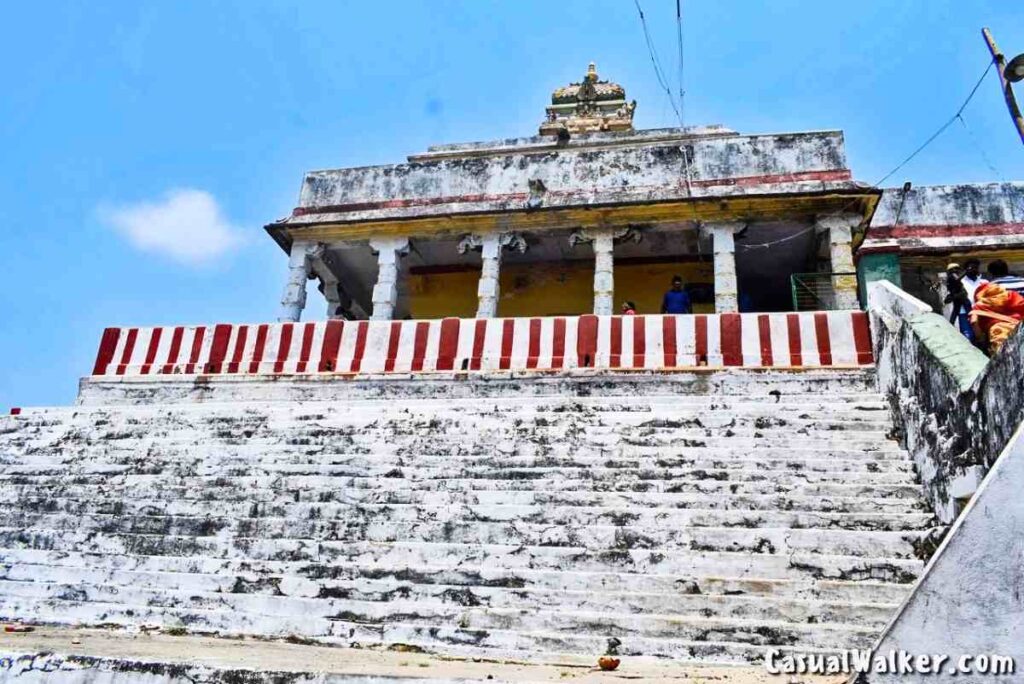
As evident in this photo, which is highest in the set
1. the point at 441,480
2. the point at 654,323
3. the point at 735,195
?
the point at 735,195

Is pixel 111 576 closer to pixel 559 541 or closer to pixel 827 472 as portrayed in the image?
pixel 559 541

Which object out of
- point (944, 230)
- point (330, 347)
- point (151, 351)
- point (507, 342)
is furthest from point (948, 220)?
point (151, 351)

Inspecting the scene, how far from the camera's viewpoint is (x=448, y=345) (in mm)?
9828

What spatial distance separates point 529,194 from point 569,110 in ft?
19.1

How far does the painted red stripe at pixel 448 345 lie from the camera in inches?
383

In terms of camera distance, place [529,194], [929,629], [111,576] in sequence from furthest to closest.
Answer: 1. [529,194]
2. [111,576]
3. [929,629]

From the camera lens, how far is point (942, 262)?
1439cm

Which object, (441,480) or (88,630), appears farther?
(441,480)

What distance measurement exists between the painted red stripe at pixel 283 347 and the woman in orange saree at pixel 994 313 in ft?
25.6

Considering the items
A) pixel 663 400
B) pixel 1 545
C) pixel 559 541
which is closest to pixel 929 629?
pixel 559 541

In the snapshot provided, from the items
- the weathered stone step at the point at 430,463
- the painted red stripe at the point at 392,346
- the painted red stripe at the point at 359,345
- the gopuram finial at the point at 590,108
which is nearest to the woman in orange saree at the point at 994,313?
the weathered stone step at the point at 430,463

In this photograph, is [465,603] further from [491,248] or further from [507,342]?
[491,248]

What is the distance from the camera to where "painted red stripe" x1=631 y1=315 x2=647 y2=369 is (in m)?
9.21

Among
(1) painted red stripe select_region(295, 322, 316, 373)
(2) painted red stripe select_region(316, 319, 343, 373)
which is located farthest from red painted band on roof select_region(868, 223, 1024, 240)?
(1) painted red stripe select_region(295, 322, 316, 373)
